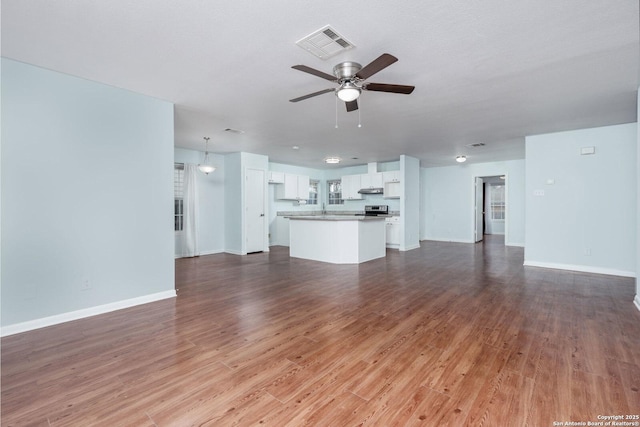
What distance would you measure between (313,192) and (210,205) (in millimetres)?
3931

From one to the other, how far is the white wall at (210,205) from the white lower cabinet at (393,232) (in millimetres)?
4701

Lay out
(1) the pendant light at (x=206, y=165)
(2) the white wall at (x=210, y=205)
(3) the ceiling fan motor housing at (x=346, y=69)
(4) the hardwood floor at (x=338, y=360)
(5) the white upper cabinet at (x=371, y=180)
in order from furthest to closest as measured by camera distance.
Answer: (5) the white upper cabinet at (x=371, y=180)
(2) the white wall at (x=210, y=205)
(1) the pendant light at (x=206, y=165)
(3) the ceiling fan motor housing at (x=346, y=69)
(4) the hardwood floor at (x=338, y=360)

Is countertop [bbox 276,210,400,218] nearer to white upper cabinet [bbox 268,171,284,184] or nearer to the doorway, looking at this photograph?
white upper cabinet [bbox 268,171,284,184]

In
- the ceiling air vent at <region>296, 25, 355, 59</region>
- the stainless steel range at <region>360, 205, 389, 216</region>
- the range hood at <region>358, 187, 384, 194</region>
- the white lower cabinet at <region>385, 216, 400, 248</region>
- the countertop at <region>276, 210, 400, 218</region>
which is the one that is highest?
the ceiling air vent at <region>296, 25, 355, 59</region>

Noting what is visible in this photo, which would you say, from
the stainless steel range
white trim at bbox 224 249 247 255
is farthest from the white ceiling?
the stainless steel range

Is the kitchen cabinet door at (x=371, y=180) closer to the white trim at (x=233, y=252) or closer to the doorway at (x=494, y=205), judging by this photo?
the white trim at (x=233, y=252)

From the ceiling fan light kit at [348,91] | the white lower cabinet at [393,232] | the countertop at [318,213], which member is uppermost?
the ceiling fan light kit at [348,91]

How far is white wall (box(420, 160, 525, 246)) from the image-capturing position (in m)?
8.36

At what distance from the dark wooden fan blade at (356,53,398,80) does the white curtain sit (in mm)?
5627

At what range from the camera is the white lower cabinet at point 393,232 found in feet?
26.9

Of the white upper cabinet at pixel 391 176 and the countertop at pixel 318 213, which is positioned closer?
the white upper cabinet at pixel 391 176

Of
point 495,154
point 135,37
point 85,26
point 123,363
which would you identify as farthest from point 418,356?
point 495,154

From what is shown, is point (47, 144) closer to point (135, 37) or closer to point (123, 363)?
point (135, 37)

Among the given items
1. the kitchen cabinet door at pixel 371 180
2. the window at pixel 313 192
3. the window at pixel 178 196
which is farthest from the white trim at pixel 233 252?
the kitchen cabinet door at pixel 371 180
